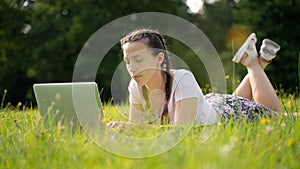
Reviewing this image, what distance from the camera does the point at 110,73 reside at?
45.4 ft

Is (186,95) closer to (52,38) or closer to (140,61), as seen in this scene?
(140,61)

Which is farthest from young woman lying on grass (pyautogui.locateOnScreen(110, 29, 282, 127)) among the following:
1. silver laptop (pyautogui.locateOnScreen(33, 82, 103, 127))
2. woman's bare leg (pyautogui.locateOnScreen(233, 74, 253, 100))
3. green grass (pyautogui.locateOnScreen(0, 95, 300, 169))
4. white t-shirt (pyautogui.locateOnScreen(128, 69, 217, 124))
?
green grass (pyautogui.locateOnScreen(0, 95, 300, 169))

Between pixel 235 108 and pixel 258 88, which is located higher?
pixel 258 88

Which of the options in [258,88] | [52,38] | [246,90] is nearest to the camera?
[258,88]

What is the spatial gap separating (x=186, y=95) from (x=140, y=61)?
338mm

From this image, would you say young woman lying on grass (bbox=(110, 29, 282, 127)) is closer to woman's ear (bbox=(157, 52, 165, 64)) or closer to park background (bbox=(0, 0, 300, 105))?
woman's ear (bbox=(157, 52, 165, 64))

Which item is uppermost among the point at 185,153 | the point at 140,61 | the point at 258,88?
the point at 140,61

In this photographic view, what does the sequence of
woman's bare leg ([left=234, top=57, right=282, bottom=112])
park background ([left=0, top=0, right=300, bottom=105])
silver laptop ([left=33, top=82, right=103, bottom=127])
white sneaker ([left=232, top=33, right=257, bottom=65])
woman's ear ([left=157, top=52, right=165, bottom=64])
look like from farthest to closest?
park background ([left=0, top=0, right=300, bottom=105]) → white sneaker ([left=232, top=33, right=257, bottom=65]) → woman's bare leg ([left=234, top=57, right=282, bottom=112]) → woman's ear ([left=157, top=52, right=165, bottom=64]) → silver laptop ([left=33, top=82, right=103, bottom=127])

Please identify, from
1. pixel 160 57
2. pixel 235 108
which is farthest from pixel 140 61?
pixel 235 108

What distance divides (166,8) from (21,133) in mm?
12960

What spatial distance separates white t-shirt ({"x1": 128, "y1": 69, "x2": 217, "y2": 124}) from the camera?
8.71ft

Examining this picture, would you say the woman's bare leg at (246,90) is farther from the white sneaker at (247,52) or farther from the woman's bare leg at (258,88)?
the white sneaker at (247,52)

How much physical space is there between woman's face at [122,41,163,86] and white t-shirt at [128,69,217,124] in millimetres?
157

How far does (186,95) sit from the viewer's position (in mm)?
2637
